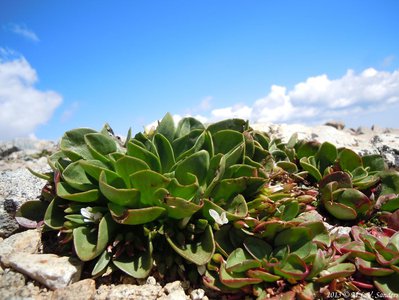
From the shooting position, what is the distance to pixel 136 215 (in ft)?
10.9

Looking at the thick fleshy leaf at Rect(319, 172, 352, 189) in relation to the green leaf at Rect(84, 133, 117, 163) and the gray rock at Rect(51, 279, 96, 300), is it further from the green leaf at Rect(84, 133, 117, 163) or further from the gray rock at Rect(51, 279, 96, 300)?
the gray rock at Rect(51, 279, 96, 300)

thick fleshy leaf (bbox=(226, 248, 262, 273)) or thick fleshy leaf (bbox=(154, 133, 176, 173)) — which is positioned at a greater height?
thick fleshy leaf (bbox=(154, 133, 176, 173))

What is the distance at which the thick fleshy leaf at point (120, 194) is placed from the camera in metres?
3.33

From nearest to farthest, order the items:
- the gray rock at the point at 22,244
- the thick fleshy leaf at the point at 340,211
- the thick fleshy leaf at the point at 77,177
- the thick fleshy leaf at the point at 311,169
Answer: the gray rock at the point at 22,244
the thick fleshy leaf at the point at 77,177
the thick fleshy leaf at the point at 340,211
the thick fleshy leaf at the point at 311,169

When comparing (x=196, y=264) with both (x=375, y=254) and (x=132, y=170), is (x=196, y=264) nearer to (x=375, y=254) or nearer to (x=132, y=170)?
(x=132, y=170)

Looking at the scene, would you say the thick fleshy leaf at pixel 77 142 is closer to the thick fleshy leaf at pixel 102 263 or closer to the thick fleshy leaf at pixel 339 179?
the thick fleshy leaf at pixel 102 263

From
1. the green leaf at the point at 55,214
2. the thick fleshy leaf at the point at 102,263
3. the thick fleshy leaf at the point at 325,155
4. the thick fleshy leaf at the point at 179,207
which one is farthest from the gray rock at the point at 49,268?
the thick fleshy leaf at the point at 325,155

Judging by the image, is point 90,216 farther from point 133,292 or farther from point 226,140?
point 226,140

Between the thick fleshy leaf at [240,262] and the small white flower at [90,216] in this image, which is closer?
the thick fleshy leaf at [240,262]

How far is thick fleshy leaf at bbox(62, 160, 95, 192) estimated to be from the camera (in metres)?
3.77

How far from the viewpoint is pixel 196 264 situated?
3.49m

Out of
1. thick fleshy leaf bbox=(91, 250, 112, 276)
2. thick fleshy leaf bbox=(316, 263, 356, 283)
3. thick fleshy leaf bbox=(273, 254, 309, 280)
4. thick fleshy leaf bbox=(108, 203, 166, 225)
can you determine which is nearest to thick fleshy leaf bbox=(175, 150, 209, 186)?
thick fleshy leaf bbox=(108, 203, 166, 225)

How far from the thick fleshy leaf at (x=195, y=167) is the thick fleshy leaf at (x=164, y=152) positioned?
0.27 metres

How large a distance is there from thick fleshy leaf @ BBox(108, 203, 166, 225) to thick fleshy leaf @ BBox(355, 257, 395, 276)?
1838 mm
